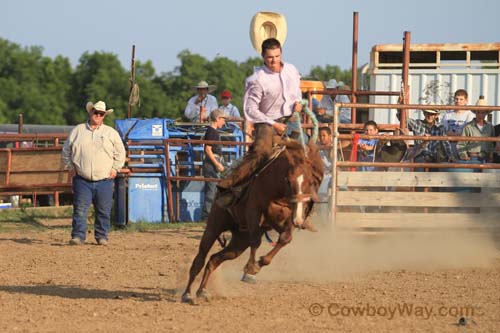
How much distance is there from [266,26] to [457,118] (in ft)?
12.1

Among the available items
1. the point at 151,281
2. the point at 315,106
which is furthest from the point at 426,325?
the point at 315,106

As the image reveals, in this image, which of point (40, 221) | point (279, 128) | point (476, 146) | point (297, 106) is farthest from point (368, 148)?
point (40, 221)

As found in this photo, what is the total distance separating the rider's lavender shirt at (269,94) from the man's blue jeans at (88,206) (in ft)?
17.3

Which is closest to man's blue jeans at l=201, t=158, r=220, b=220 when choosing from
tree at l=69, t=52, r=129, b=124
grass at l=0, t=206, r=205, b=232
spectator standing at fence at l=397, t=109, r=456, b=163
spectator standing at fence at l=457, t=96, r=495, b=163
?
grass at l=0, t=206, r=205, b=232

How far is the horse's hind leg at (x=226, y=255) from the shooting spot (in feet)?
29.7

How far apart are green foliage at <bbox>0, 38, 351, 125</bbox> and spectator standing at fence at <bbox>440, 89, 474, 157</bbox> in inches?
1709

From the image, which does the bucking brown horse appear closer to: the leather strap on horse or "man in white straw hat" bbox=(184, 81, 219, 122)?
the leather strap on horse

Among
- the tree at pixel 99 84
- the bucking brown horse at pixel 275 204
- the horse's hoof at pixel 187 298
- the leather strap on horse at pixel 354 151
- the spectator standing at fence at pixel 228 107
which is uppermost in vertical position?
the tree at pixel 99 84

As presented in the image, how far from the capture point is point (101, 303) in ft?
29.4

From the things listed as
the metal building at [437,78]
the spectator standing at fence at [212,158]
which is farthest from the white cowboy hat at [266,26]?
the metal building at [437,78]

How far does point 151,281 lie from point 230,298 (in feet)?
5.40

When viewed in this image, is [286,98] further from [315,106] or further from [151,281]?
[315,106]

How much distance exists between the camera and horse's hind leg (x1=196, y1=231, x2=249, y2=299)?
29.7ft

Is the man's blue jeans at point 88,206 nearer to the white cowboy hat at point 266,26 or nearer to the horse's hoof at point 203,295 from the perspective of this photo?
the white cowboy hat at point 266,26
